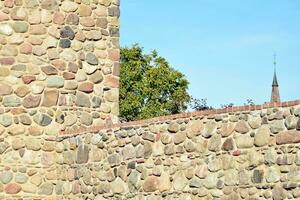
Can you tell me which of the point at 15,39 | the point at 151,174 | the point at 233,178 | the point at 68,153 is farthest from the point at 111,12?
the point at 233,178

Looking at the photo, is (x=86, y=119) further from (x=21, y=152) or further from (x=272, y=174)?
(x=272, y=174)

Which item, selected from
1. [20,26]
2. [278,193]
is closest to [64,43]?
[20,26]

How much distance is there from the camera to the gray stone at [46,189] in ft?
46.1

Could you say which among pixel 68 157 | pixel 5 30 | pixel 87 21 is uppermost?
pixel 87 21

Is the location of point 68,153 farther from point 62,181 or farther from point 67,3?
point 67,3

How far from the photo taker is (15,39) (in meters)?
14.2

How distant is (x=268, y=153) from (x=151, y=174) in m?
2.36

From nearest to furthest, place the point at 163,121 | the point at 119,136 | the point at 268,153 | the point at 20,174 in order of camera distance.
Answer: the point at 268,153 < the point at 163,121 < the point at 119,136 < the point at 20,174

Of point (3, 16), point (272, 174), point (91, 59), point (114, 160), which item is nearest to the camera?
point (272, 174)

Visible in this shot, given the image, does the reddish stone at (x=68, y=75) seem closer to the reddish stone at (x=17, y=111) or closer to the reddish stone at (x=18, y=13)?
the reddish stone at (x=17, y=111)

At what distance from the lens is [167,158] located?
1180cm

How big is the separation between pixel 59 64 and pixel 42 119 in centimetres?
111

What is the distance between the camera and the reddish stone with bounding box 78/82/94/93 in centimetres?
1463

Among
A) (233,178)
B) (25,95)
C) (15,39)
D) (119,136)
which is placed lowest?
(233,178)
